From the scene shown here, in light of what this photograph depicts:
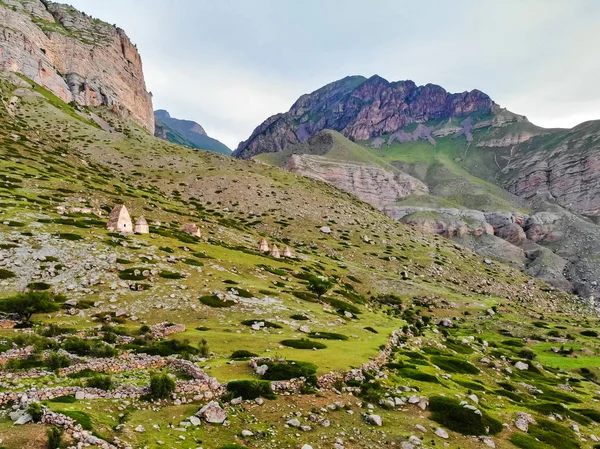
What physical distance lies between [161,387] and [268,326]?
16813 millimetres

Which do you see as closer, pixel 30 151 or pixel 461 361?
pixel 461 361

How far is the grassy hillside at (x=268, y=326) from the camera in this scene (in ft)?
52.4

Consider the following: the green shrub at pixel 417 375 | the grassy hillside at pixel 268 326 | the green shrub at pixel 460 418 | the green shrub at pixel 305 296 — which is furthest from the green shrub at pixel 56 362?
the green shrub at pixel 305 296

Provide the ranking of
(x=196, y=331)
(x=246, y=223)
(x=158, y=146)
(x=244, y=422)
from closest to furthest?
1. (x=244, y=422)
2. (x=196, y=331)
3. (x=246, y=223)
4. (x=158, y=146)

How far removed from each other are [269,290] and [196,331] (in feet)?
53.8

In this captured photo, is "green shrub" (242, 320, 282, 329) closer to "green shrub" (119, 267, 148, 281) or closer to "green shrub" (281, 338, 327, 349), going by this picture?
"green shrub" (281, 338, 327, 349)

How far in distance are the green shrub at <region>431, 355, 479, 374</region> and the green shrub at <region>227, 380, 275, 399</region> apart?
2028cm

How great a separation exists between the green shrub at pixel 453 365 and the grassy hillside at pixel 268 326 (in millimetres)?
189

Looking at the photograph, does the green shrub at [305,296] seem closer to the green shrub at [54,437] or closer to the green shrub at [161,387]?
the green shrub at [161,387]

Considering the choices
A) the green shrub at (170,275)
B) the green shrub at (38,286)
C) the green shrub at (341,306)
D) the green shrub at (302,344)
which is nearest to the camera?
the green shrub at (302,344)

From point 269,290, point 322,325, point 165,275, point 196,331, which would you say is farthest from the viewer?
point 269,290

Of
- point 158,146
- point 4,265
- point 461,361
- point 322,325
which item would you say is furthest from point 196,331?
point 158,146

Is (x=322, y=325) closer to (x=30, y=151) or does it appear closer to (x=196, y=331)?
(x=196, y=331)

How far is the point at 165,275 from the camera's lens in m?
39.6
